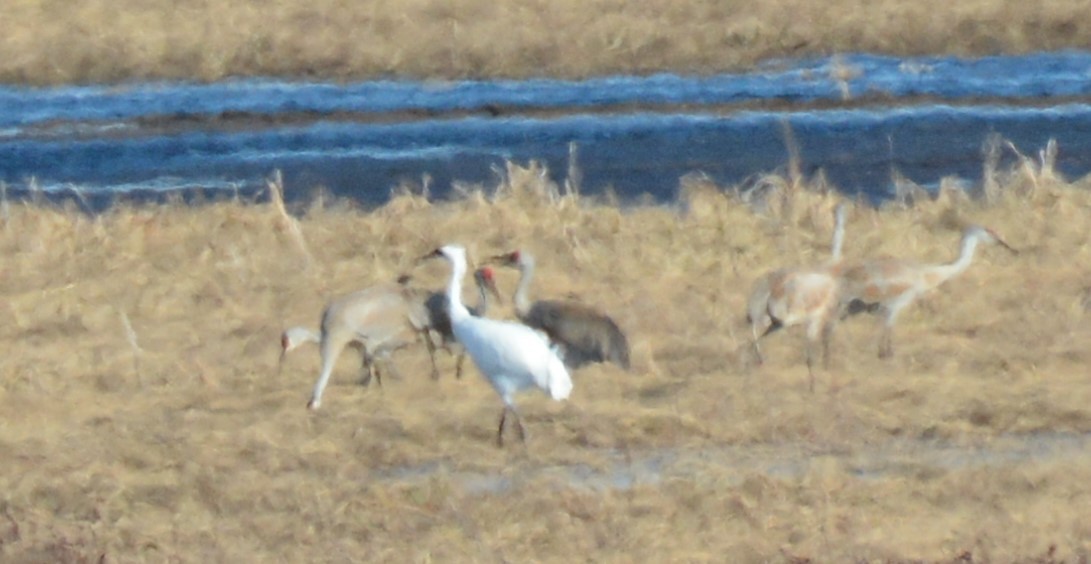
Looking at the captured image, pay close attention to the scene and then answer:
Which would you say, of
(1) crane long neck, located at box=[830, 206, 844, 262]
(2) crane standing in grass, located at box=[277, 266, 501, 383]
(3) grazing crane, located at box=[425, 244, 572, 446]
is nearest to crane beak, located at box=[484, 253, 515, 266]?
(2) crane standing in grass, located at box=[277, 266, 501, 383]

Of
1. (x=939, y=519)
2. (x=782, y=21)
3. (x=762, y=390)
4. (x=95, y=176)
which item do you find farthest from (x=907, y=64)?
(x=939, y=519)

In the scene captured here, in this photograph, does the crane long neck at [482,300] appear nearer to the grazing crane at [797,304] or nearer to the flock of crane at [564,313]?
the flock of crane at [564,313]

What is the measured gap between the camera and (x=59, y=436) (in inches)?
292

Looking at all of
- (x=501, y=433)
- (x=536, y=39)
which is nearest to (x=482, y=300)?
(x=501, y=433)

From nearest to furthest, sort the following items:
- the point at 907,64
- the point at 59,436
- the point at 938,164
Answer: the point at 59,436 < the point at 938,164 < the point at 907,64

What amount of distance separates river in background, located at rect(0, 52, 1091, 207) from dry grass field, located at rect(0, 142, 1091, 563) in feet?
10.5

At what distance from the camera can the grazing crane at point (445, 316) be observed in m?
8.23

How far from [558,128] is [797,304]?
9725 millimetres

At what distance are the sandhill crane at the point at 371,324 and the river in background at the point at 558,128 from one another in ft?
18.0

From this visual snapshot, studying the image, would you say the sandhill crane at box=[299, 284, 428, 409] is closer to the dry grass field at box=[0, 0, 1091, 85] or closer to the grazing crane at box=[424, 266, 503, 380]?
the grazing crane at box=[424, 266, 503, 380]

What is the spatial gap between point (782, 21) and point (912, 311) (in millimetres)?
13188

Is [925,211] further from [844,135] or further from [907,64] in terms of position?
[907,64]

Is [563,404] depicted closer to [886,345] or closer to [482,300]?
[482,300]

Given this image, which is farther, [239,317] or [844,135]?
[844,135]
